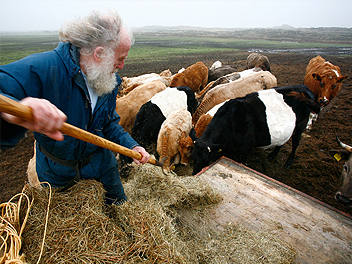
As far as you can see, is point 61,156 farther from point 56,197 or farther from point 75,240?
point 75,240

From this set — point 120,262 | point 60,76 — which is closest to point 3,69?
point 60,76

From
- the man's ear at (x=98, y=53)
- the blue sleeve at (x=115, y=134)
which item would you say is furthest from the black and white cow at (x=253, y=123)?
the man's ear at (x=98, y=53)

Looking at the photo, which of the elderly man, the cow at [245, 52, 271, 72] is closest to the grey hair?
the elderly man

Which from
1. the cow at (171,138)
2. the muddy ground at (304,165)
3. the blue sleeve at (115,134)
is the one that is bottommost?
the muddy ground at (304,165)

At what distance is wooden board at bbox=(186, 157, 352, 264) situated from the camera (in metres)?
2.31

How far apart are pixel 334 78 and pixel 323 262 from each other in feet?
25.6

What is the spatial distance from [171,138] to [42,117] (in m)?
4.02

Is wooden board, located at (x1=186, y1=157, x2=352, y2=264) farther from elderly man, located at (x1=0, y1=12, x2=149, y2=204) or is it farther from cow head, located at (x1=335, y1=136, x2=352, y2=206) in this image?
elderly man, located at (x1=0, y1=12, x2=149, y2=204)

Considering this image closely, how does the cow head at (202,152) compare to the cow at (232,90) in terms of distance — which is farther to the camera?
the cow at (232,90)

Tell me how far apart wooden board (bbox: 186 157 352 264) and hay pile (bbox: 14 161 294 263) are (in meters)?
0.18

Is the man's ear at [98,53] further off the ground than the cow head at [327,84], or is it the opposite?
the man's ear at [98,53]

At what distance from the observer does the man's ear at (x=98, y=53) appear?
72.7 inches

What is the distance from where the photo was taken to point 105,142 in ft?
5.41

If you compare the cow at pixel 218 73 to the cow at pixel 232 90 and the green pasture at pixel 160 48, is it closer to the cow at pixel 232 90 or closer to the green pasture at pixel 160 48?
the cow at pixel 232 90
